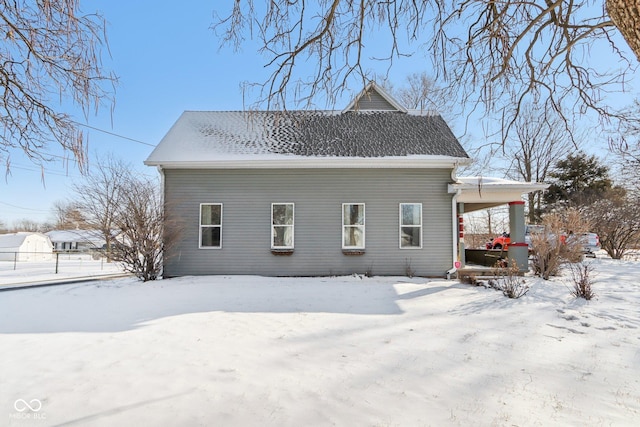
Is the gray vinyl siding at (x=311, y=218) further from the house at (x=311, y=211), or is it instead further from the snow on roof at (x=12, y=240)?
the snow on roof at (x=12, y=240)

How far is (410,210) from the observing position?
409 inches

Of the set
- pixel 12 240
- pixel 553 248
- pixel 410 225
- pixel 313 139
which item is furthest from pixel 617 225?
pixel 12 240

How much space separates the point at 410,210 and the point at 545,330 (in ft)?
18.6

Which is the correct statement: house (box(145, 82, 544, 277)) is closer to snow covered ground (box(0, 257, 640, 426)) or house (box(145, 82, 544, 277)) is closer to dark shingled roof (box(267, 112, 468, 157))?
dark shingled roof (box(267, 112, 468, 157))

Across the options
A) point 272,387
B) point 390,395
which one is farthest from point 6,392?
point 390,395

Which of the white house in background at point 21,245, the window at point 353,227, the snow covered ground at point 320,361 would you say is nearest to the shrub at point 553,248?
the snow covered ground at point 320,361

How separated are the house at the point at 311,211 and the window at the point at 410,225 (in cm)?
3

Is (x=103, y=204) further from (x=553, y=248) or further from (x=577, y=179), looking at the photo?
(x=577, y=179)

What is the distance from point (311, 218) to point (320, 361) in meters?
6.82

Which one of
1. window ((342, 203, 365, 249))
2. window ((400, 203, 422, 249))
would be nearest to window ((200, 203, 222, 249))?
window ((342, 203, 365, 249))

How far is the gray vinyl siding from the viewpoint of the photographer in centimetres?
1027

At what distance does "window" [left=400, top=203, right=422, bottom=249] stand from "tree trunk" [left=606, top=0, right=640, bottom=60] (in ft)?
27.5

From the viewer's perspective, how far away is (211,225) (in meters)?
10.4

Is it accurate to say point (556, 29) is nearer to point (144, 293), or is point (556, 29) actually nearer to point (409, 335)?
point (409, 335)
